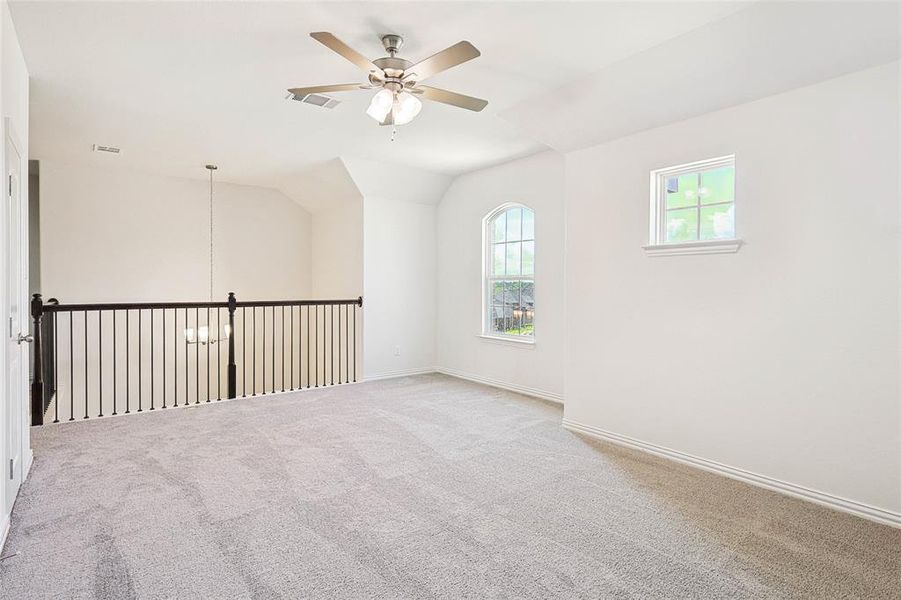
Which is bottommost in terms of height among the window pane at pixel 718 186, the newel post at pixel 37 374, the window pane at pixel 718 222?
the newel post at pixel 37 374

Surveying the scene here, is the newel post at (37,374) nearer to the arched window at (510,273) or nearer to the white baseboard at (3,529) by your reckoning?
the white baseboard at (3,529)

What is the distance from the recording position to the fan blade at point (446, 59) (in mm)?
2270

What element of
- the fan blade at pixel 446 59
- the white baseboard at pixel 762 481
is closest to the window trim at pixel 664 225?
the white baseboard at pixel 762 481

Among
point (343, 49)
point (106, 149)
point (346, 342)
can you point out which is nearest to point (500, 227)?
point (346, 342)

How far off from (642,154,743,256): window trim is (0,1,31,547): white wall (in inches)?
150

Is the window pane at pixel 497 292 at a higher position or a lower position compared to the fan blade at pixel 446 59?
lower

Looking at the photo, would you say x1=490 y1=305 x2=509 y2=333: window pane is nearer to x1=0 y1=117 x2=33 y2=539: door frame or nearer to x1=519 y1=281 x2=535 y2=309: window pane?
x1=519 y1=281 x2=535 y2=309: window pane

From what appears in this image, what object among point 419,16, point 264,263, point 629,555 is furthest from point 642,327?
point 264,263

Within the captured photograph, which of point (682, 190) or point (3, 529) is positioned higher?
point (682, 190)

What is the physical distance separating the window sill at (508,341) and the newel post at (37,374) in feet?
14.0

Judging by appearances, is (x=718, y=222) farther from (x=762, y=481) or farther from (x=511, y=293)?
(x=511, y=293)

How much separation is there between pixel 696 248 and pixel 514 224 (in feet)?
8.76

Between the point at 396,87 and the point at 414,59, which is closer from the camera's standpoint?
the point at 396,87

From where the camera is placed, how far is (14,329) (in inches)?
102
